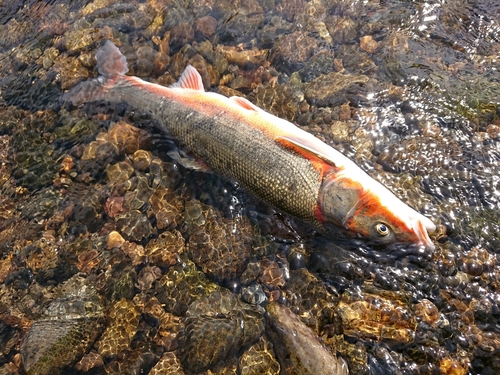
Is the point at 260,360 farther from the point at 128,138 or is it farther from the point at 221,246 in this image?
the point at 128,138

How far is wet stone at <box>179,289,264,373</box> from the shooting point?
4.03m

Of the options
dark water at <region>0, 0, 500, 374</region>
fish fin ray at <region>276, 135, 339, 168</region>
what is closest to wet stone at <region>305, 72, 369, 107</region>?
dark water at <region>0, 0, 500, 374</region>

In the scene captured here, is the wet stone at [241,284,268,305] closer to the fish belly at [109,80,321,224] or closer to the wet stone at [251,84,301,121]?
the fish belly at [109,80,321,224]

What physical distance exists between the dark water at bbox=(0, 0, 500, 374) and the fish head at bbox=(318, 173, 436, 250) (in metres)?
0.55

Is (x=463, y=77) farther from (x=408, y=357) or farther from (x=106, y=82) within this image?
(x=106, y=82)

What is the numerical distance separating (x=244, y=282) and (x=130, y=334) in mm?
1426

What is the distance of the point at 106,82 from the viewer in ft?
17.9

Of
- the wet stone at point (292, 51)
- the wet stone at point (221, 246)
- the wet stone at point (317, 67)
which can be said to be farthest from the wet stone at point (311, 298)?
the wet stone at point (292, 51)

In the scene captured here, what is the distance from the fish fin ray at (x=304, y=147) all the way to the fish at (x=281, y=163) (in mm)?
11

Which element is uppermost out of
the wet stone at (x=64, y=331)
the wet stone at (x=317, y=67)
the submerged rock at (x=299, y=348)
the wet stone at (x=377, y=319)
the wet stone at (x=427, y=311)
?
the wet stone at (x=317, y=67)

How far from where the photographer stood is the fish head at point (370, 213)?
3.51 meters

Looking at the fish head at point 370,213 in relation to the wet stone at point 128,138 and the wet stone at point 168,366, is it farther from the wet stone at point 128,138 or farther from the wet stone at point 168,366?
the wet stone at point 128,138

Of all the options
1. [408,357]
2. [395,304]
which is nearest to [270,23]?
[395,304]

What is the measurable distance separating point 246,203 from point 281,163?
0.99 metres
